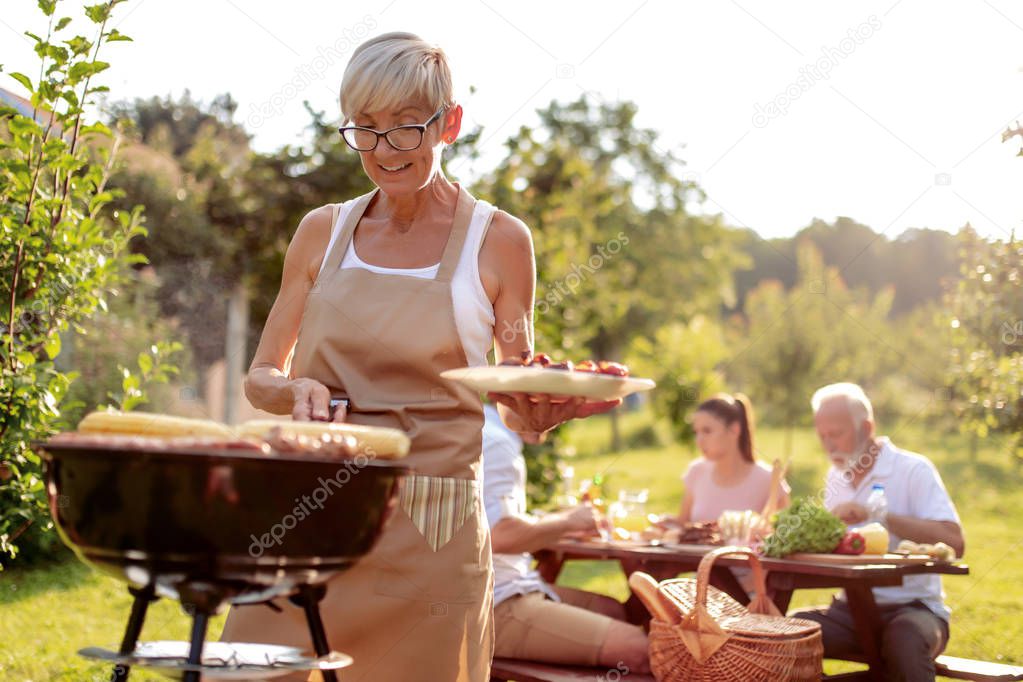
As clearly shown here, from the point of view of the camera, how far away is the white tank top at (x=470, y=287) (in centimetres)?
267

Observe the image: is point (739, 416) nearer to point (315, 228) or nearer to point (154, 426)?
point (315, 228)

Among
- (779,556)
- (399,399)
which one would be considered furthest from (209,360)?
(399,399)

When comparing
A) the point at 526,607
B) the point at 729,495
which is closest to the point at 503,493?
the point at 526,607

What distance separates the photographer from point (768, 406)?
24656 millimetres

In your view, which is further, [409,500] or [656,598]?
[656,598]

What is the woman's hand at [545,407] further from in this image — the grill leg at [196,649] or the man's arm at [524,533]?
the man's arm at [524,533]

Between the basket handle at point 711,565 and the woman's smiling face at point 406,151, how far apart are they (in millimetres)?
2341

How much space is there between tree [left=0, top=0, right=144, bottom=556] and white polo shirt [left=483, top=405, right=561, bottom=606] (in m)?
1.77

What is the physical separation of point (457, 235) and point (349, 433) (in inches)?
29.8

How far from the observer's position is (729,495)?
685cm

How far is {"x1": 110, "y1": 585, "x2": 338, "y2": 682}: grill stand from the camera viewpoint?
1992 millimetres

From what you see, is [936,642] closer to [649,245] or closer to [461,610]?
[461,610]

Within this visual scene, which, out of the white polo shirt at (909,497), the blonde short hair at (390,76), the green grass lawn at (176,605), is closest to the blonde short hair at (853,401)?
the white polo shirt at (909,497)

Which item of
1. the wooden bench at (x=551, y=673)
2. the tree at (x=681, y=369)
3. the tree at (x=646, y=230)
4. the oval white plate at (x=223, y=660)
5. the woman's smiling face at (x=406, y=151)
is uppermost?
the tree at (x=646, y=230)
